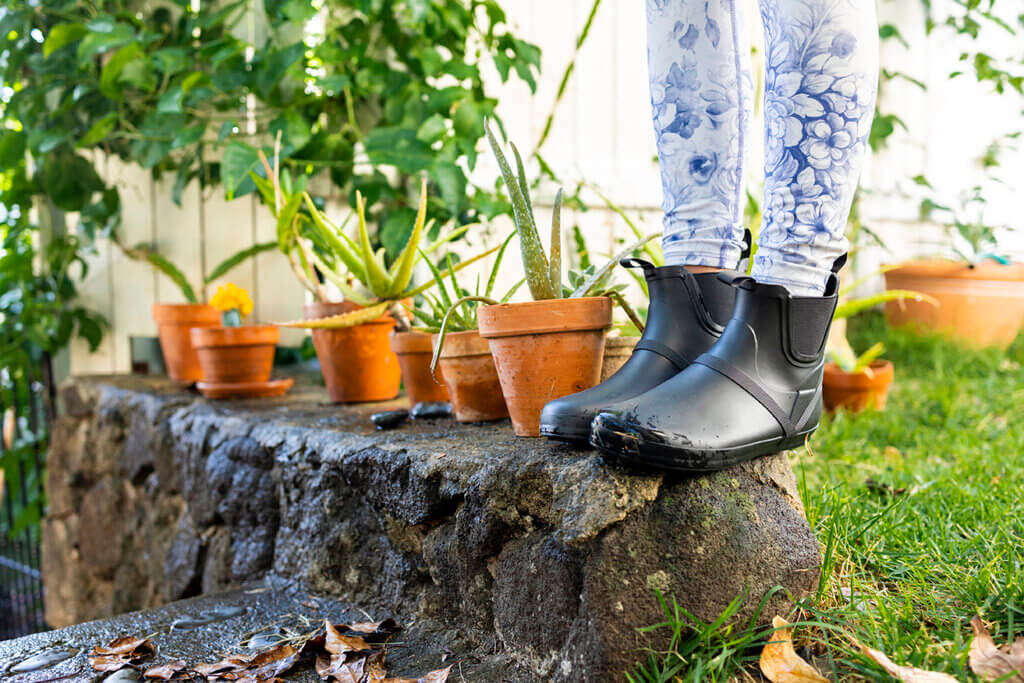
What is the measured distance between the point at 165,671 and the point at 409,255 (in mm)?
872

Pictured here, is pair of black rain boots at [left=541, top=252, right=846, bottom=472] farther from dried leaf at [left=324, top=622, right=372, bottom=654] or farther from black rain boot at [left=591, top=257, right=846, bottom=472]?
dried leaf at [left=324, top=622, right=372, bottom=654]

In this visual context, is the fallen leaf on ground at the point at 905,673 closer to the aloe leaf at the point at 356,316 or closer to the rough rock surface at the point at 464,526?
the rough rock surface at the point at 464,526

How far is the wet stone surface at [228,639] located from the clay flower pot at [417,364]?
48cm

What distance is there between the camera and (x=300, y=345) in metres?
2.68

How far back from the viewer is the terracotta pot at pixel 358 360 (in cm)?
182

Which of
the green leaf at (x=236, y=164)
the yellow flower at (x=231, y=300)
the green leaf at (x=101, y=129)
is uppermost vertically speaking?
the green leaf at (x=101, y=129)

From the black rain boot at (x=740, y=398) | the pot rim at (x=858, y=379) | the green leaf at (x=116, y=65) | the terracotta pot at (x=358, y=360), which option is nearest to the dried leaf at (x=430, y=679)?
the black rain boot at (x=740, y=398)

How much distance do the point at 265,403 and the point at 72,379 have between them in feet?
4.04

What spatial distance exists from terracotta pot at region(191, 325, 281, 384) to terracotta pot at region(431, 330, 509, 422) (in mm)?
845

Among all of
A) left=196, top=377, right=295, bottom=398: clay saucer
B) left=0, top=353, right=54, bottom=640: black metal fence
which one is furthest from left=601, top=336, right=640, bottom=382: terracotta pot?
left=0, top=353, right=54, bottom=640: black metal fence

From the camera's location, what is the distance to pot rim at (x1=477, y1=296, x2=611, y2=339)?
45.0 inches

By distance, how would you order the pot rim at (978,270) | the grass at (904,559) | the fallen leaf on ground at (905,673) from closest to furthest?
the fallen leaf on ground at (905,673), the grass at (904,559), the pot rim at (978,270)

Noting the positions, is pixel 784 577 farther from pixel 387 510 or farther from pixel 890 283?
pixel 890 283

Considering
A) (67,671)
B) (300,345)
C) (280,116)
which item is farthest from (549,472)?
(300,345)
